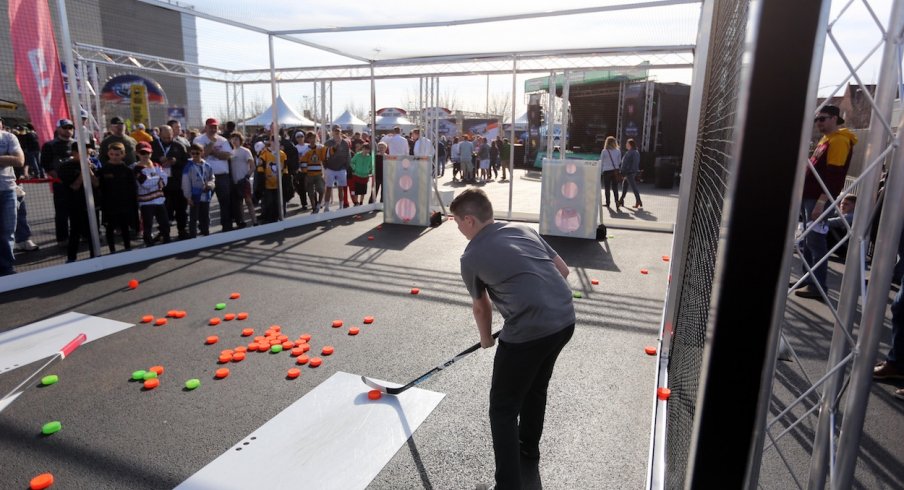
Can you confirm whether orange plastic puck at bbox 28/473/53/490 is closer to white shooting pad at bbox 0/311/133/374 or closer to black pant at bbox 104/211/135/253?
white shooting pad at bbox 0/311/133/374

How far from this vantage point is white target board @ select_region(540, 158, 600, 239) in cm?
900

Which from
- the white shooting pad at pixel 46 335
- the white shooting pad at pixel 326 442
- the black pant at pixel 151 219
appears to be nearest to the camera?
the white shooting pad at pixel 326 442

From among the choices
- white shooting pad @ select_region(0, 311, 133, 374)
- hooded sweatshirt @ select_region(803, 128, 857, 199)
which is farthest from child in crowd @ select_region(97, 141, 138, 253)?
hooded sweatshirt @ select_region(803, 128, 857, 199)

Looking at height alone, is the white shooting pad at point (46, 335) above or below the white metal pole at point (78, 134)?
below

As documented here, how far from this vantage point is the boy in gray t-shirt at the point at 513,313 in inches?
102

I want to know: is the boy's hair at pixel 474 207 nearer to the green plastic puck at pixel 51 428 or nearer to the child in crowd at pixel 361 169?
the green plastic puck at pixel 51 428

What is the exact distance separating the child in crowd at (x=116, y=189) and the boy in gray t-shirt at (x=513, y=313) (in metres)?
6.74

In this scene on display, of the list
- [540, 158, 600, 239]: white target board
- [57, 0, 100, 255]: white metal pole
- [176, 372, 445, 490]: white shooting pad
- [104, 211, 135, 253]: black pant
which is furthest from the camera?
[540, 158, 600, 239]: white target board

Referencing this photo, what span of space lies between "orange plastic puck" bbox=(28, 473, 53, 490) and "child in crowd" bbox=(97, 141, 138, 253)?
547 cm

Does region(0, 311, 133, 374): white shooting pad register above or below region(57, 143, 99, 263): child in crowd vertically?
below

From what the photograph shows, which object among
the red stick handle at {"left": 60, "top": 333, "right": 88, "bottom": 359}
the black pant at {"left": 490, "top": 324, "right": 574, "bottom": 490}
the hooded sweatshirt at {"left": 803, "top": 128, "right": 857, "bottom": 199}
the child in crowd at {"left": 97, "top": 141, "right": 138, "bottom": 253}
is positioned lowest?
the red stick handle at {"left": 60, "top": 333, "right": 88, "bottom": 359}

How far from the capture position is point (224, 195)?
30.3 ft

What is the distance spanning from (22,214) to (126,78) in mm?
10833

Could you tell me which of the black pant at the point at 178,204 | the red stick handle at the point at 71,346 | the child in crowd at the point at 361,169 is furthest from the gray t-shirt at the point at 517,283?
the child in crowd at the point at 361,169
